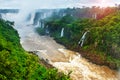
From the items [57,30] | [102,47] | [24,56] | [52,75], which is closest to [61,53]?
[102,47]

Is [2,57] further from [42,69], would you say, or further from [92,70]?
[92,70]

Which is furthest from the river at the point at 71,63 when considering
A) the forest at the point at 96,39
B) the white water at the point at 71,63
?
the forest at the point at 96,39

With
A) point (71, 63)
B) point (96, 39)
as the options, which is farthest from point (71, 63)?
point (96, 39)

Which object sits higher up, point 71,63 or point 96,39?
point 96,39

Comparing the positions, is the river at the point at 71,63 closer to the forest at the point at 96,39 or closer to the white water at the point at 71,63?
the white water at the point at 71,63

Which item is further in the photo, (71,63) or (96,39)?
(96,39)

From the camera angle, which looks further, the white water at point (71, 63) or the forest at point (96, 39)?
the forest at point (96, 39)

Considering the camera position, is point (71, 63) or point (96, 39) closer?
point (71, 63)

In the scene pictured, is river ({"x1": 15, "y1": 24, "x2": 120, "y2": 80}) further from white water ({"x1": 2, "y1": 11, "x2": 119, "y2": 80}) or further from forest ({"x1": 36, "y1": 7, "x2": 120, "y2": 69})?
forest ({"x1": 36, "y1": 7, "x2": 120, "y2": 69})

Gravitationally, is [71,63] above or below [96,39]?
below

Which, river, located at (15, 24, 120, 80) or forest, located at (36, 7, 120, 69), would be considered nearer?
river, located at (15, 24, 120, 80)

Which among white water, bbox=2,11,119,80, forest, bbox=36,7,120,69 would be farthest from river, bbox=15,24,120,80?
forest, bbox=36,7,120,69

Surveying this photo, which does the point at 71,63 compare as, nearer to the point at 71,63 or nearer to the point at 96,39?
the point at 71,63
